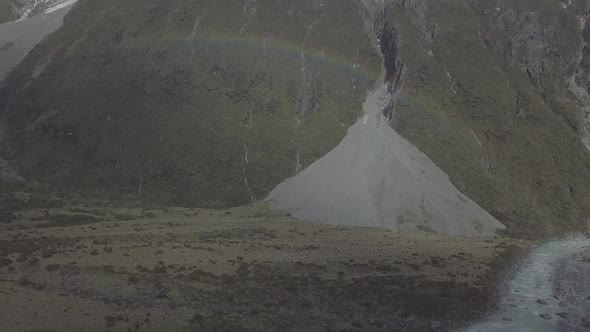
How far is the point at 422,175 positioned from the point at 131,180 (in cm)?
4373

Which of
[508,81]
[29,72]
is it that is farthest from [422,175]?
[29,72]

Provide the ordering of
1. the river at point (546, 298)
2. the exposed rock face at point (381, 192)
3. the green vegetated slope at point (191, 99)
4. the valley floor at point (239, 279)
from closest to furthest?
the valley floor at point (239, 279)
the river at point (546, 298)
the exposed rock face at point (381, 192)
the green vegetated slope at point (191, 99)

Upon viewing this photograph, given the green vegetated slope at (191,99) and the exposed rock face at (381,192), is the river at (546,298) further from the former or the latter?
the green vegetated slope at (191,99)

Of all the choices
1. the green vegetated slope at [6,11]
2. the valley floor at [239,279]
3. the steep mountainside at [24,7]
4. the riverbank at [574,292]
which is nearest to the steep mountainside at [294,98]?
the riverbank at [574,292]

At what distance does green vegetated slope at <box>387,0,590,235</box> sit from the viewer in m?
81.8

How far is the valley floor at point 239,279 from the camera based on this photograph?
91.4 feet

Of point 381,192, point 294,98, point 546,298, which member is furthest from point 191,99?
point 546,298

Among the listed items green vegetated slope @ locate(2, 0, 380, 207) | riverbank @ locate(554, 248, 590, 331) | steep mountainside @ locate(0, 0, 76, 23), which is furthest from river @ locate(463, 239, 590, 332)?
steep mountainside @ locate(0, 0, 76, 23)

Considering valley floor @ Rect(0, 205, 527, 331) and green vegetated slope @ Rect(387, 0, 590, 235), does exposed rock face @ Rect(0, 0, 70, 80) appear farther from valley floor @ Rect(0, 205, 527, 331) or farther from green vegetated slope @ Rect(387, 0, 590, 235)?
valley floor @ Rect(0, 205, 527, 331)

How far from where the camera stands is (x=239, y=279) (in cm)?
3519

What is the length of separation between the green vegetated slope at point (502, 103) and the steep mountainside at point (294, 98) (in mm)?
273

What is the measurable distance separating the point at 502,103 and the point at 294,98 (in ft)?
120

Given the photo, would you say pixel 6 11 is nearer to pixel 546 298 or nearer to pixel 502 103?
pixel 502 103

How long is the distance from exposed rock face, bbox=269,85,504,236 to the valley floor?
34.7 ft
